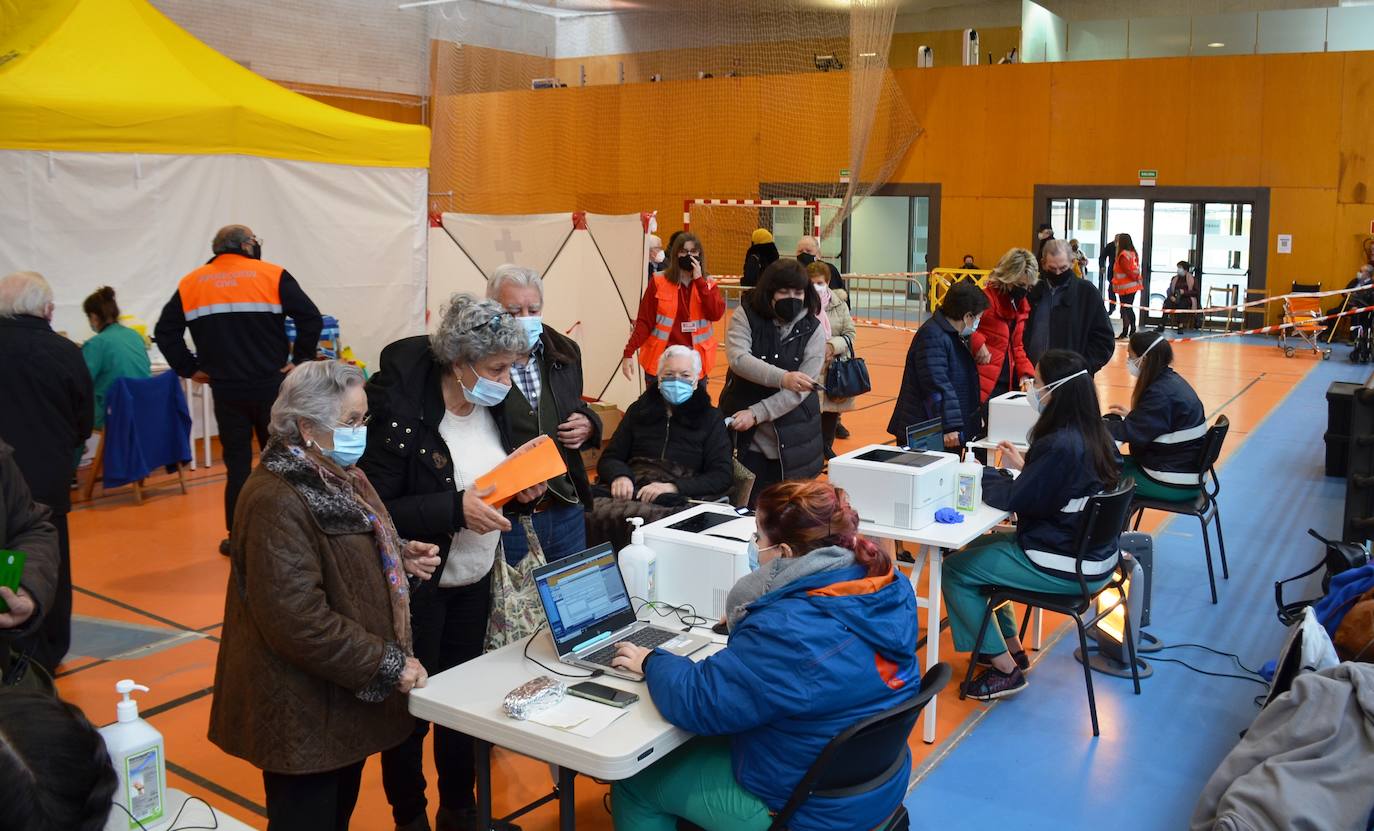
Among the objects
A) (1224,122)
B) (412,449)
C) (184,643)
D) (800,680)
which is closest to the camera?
(800,680)

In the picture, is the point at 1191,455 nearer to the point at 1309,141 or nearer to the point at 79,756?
the point at 79,756

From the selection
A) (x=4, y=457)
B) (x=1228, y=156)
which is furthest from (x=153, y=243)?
(x=1228, y=156)

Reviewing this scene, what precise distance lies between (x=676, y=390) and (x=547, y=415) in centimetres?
106

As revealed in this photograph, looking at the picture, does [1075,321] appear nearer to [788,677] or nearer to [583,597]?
[583,597]

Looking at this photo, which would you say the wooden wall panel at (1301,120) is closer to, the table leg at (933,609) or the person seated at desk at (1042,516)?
the person seated at desk at (1042,516)

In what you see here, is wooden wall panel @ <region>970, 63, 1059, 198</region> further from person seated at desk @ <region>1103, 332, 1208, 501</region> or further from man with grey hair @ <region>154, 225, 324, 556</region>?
man with grey hair @ <region>154, 225, 324, 556</region>

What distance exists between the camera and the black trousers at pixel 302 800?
2.59 m

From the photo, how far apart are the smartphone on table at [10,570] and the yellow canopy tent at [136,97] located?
5569 millimetres

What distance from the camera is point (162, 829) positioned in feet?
7.07

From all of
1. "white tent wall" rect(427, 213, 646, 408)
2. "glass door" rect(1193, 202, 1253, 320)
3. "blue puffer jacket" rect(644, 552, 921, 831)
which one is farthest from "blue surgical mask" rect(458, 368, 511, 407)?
"glass door" rect(1193, 202, 1253, 320)

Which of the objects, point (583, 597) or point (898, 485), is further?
point (898, 485)

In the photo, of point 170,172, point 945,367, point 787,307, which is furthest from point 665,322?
point 170,172

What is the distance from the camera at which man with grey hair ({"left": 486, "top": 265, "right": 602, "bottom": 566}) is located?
3.29 m

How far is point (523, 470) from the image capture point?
3035 mm
